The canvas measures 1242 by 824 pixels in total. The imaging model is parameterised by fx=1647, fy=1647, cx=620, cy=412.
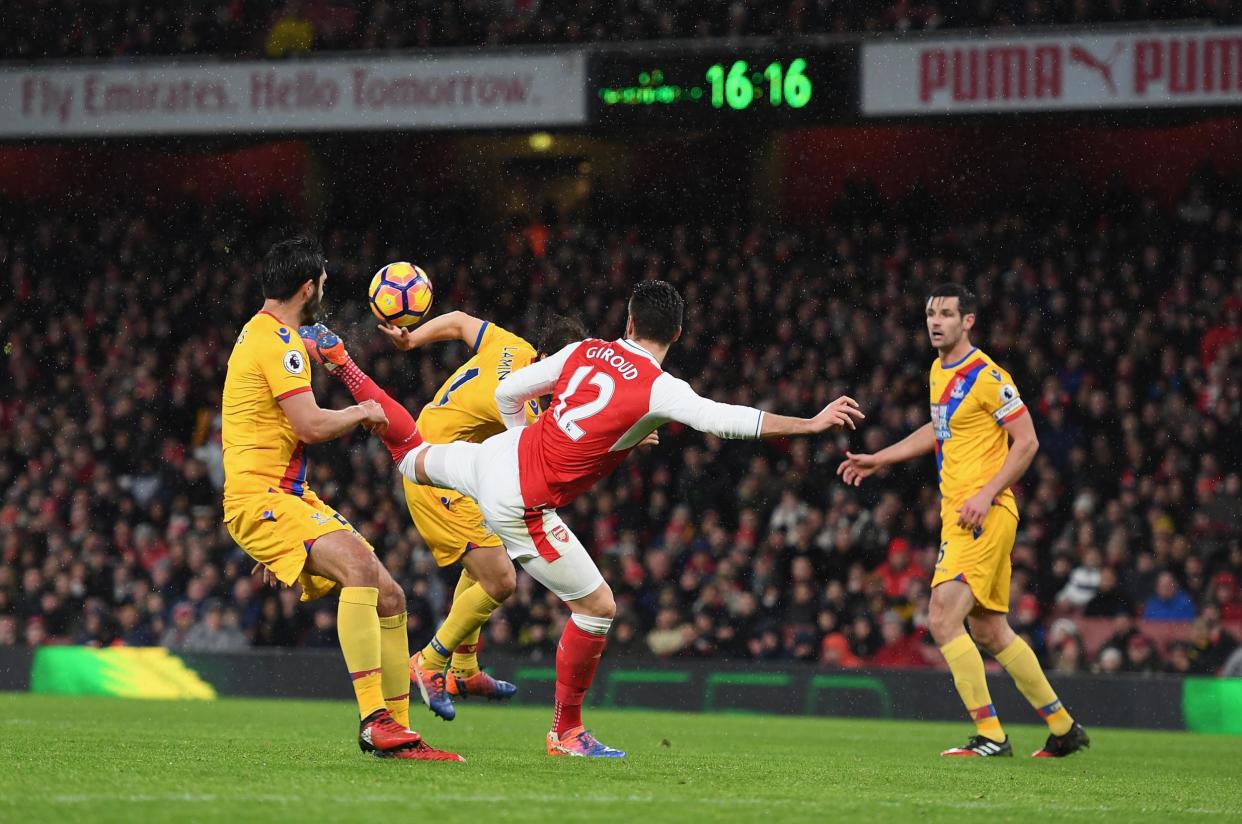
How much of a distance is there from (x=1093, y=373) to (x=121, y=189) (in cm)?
1413

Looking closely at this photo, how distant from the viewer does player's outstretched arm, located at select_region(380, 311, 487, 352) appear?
7.98 metres

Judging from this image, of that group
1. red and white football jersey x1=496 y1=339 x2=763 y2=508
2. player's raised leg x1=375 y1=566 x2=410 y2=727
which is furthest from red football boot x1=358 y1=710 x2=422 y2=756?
red and white football jersey x1=496 y1=339 x2=763 y2=508

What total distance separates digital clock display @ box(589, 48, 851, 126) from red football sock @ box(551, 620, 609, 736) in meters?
11.2

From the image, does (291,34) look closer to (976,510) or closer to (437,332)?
(437,332)

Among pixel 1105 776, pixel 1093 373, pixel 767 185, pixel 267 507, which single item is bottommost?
pixel 1105 776

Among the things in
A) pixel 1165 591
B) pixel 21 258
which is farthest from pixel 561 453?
pixel 21 258

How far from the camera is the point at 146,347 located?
2047cm

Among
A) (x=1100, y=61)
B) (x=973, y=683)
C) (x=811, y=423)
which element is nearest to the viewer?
(x=811, y=423)

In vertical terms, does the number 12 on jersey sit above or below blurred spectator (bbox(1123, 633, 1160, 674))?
above

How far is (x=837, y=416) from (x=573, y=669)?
1648mm

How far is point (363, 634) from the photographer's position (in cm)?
654

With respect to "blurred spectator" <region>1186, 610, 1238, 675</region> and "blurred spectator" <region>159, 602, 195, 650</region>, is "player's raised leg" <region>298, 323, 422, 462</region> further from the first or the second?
"blurred spectator" <region>159, 602, 195, 650</region>

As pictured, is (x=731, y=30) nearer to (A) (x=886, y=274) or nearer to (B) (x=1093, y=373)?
(A) (x=886, y=274)

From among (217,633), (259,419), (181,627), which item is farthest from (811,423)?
(181,627)
